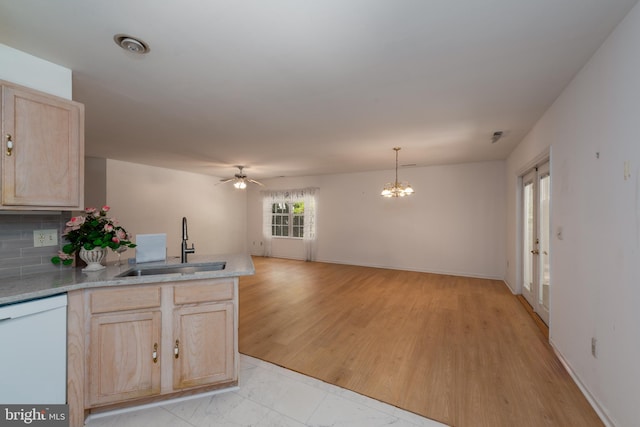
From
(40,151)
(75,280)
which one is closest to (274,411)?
(75,280)

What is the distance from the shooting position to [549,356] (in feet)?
7.97

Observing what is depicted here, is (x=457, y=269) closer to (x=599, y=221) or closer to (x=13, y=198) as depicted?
(x=599, y=221)

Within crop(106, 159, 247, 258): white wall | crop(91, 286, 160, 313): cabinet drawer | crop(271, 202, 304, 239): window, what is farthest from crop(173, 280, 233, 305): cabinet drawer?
crop(271, 202, 304, 239): window

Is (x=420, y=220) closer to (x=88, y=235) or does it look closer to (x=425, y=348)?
(x=425, y=348)

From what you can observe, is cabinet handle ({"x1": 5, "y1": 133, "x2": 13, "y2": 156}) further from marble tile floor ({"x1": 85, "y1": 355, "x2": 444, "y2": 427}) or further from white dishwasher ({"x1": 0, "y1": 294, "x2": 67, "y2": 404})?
marble tile floor ({"x1": 85, "y1": 355, "x2": 444, "y2": 427})

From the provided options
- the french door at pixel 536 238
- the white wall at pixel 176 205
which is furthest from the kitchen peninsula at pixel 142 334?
the white wall at pixel 176 205

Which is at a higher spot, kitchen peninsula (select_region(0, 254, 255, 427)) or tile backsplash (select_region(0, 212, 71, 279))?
tile backsplash (select_region(0, 212, 71, 279))

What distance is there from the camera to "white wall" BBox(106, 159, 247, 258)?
18.2 ft

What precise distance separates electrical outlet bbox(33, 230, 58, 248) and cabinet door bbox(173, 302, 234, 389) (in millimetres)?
1196

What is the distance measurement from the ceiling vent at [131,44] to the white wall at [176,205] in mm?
4632

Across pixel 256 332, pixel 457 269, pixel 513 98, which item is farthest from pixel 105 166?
pixel 457 269

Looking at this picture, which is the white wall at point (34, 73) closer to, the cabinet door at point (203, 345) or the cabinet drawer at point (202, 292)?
the cabinet drawer at point (202, 292)

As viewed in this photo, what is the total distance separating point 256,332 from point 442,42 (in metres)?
3.17

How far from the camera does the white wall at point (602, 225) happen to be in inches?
56.7
